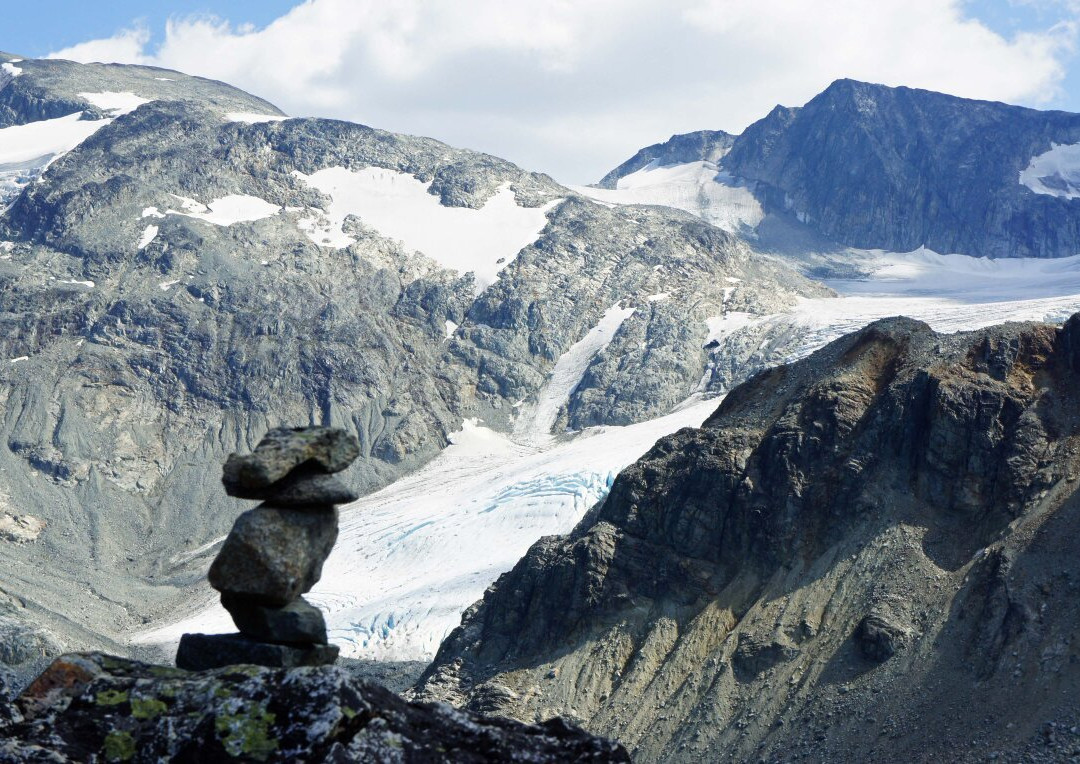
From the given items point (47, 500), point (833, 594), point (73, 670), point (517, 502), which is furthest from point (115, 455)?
point (73, 670)

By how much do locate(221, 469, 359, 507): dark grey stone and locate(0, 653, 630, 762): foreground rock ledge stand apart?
13.7 ft

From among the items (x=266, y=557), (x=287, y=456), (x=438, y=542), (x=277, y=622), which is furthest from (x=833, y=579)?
(x=438, y=542)

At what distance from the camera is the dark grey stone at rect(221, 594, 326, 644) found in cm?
1616

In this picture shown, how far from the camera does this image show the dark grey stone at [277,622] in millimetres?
16156

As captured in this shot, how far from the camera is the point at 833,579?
63500 millimetres

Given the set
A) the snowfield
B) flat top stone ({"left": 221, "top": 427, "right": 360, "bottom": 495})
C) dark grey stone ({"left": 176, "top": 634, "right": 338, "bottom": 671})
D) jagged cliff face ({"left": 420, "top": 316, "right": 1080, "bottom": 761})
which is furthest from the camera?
the snowfield

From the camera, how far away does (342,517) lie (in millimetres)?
160125

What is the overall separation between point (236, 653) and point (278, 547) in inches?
56.5

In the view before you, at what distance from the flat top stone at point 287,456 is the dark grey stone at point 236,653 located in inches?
75.8

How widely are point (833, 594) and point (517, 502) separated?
82872mm

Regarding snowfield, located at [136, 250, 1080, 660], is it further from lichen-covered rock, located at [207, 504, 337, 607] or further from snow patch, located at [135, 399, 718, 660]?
lichen-covered rock, located at [207, 504, 337, 607]

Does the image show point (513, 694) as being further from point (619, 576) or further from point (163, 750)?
point (163, 750)

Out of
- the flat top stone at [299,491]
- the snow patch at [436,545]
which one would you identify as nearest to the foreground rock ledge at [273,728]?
the flat top stone at [299,491]

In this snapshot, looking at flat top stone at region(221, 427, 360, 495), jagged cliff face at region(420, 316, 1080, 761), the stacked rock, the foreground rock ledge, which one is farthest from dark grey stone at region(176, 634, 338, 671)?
jagged cliff face at region(420, 316, 1080, 761)
